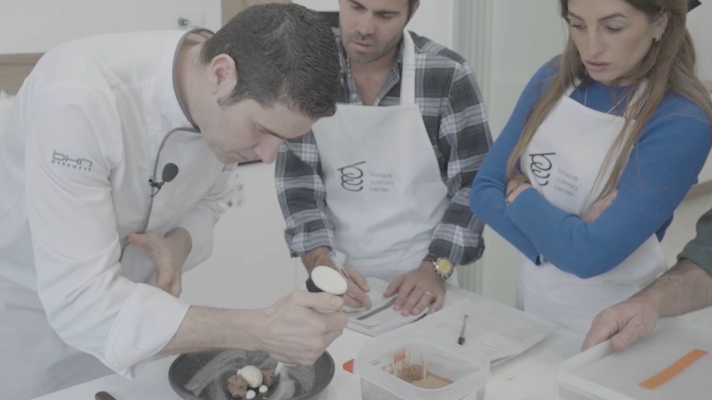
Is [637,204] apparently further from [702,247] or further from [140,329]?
[140,329]

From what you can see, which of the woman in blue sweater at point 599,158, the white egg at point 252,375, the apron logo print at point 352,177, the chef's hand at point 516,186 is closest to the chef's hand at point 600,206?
the woman in blue sweater at point 599,158

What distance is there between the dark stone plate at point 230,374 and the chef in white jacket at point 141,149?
2.4 inches

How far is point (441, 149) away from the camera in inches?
76.5

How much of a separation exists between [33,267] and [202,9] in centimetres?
145

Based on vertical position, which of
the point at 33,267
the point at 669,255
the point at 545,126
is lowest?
the point at 669,255

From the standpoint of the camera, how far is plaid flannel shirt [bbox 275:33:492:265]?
1895mm

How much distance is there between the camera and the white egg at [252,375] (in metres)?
1.25

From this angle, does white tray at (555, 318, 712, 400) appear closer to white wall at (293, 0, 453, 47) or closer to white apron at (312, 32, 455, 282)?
white apron at (312, 32, 455, 282)

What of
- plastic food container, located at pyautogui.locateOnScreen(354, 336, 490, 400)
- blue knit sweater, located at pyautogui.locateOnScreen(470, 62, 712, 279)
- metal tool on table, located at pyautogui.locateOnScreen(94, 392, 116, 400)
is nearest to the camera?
plastic food container, located at pyautogui.locateOnScreen(354, 336, 490, 400)

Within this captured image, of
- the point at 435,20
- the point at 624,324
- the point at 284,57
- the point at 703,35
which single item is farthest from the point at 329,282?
the point at 435,20

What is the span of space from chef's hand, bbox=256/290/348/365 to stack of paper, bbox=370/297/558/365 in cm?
16

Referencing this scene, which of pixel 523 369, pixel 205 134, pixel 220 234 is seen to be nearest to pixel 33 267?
pixel 205 134

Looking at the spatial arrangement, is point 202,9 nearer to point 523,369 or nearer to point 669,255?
point 523,369

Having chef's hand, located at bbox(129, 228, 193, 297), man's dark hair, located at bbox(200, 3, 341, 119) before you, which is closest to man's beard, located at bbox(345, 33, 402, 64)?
man's dark hair, located at bbox(200, 3, 341, 119)
